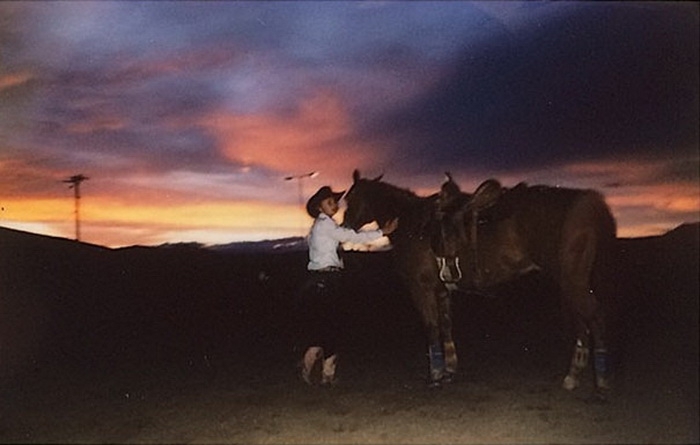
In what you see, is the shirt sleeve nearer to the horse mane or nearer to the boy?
the boy

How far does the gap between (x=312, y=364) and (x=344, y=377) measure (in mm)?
508

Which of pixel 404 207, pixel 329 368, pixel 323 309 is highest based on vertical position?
pixel 404 207

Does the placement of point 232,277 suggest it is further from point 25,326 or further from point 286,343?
point 286,343

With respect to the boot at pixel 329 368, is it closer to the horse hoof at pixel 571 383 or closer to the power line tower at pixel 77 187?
the horse hoof at pixel 571 383

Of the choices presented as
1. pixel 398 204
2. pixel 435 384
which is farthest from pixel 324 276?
pixel 435 384

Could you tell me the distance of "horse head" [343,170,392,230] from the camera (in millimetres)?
5281

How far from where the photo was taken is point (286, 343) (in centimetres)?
773

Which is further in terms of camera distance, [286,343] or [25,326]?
[25,326]

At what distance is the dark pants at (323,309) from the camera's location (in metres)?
5.03

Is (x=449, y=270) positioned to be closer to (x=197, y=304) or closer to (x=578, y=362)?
(x=578, y=362)

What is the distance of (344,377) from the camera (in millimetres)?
5609

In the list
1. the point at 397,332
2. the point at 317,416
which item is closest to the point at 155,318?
the point at 397,332

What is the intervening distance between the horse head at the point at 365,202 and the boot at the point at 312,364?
1.11 metres

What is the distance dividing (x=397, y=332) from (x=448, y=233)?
12.3 ft
